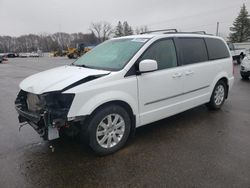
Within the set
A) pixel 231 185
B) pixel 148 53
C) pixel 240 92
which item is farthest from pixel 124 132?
pixel 240 92

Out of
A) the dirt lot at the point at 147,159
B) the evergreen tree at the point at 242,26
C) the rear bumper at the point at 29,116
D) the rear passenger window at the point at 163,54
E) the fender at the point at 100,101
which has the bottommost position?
the dirt lot at the point at 147,159

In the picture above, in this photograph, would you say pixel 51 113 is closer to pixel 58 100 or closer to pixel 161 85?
pixel 58 100

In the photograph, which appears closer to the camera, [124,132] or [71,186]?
[71,186]

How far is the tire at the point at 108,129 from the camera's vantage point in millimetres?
3057

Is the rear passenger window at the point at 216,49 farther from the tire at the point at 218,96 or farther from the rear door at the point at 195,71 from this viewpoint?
the tire at the point at 218,96

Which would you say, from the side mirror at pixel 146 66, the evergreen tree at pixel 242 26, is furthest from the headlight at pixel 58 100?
the evergreen tree at pixel 242 26

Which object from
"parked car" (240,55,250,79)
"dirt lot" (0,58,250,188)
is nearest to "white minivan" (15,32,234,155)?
"dirt lot" (0,58,250,188)

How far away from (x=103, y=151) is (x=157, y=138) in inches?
42.5

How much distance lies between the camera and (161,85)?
3.76m

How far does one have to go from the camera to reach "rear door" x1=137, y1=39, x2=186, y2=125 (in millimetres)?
3570

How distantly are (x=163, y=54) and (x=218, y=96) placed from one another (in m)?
2.18

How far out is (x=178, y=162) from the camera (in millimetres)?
3064

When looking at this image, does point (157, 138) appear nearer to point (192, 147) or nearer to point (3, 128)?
point (192, 147)

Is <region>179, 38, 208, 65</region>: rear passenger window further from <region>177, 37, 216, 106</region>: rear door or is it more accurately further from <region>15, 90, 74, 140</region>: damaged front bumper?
<region>15, 90, 74, 140</region>: damaged front bumper
